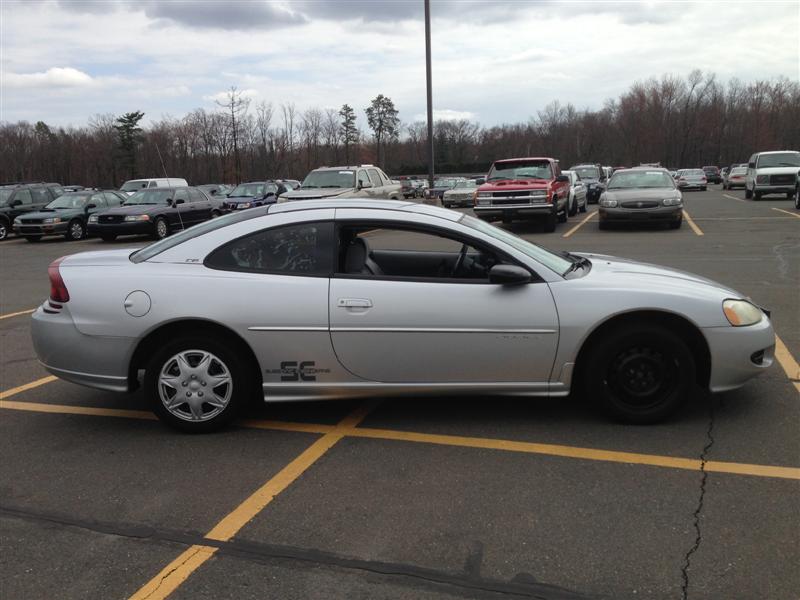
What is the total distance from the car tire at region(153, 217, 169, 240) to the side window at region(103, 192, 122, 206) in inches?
141

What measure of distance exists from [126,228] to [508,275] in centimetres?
1758

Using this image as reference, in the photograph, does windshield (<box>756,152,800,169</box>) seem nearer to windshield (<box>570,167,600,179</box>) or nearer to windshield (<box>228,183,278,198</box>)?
windshield (<box>570,167,600,179</box>)

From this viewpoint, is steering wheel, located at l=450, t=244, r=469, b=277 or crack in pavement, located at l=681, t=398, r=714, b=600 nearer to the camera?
crack in pavement, located at l=681, t=398, r=714, b=600

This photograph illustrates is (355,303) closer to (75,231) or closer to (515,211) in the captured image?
(515,211)

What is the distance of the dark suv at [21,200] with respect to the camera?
2280 cm

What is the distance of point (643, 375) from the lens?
4.16m

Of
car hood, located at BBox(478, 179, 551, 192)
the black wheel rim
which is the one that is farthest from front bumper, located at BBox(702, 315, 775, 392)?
car hood, located at BBox(478, 179, 551, 192)

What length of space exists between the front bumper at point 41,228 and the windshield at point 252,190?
6.12m

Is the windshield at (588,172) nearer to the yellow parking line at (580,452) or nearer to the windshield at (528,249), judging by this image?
the windshield at (528,249)

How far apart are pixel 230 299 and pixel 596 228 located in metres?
16.1

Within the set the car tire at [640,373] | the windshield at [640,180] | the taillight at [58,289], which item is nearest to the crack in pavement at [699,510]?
the car tire at [640,373]

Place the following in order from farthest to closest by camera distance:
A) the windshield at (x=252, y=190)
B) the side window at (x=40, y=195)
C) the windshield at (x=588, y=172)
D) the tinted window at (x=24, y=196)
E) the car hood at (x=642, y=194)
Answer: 1. the windshield at (x=588, y=172)
2. the windshield at (x=252, y=190)
3. the side window at (x=40, y=195)
4. the tinted window at (x=24, y=196)
5. the car hood at (x=642, y=194)

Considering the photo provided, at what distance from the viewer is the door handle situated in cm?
408

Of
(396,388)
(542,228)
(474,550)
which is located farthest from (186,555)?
(542,228)
